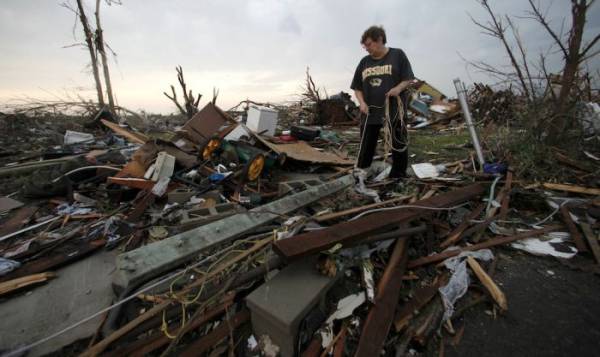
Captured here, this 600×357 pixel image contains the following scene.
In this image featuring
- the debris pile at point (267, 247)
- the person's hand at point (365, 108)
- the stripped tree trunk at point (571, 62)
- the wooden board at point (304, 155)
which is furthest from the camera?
the wooden board at point (304, 155)

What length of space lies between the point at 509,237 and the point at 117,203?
454 centimetres

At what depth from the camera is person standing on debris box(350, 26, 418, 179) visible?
3451mm

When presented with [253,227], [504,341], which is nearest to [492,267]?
[504,341]

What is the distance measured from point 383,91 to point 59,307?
160 inches

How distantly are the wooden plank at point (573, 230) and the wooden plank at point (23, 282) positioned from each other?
4471 millimetres

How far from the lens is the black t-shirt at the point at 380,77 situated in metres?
3.48

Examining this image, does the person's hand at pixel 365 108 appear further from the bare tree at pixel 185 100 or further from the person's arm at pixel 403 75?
the bare tree at pixel 185 100

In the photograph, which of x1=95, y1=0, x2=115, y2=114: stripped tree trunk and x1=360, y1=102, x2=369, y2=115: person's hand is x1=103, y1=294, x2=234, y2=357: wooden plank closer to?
x1=360, y1=102, x2=369, y2=115: person's hand

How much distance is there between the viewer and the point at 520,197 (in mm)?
2973

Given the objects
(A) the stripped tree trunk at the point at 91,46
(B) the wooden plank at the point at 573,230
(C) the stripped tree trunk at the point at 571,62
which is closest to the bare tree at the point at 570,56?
(C) the stripped tree trunk at the point at 571,62

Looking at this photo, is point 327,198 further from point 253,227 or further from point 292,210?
point 253,227

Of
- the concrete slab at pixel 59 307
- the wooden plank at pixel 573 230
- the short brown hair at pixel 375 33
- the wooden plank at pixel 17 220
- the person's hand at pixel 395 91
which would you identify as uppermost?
the short brown hair at pixel 375 33

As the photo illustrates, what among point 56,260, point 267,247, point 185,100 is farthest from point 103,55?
point 267,247

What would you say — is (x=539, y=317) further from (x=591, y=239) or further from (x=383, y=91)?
(x=383, y=91)
